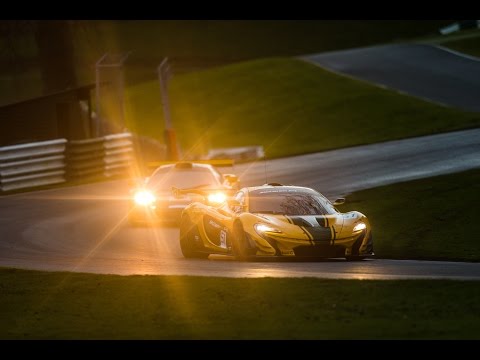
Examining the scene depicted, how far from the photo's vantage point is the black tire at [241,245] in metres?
18.1

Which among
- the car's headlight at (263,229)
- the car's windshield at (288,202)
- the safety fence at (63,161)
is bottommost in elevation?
the car's headlight at (263,229)

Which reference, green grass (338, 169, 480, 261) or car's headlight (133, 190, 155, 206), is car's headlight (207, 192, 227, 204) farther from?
green grass (338, 169, 480, 261)

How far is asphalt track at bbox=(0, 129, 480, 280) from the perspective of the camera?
1709 cm

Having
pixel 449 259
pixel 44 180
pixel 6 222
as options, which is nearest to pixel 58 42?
pixel 44 180

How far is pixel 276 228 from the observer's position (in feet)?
58.3

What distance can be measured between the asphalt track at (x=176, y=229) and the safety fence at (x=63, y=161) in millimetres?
1235

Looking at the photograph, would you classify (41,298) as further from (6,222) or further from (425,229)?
(6,222)

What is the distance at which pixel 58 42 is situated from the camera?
4303 centimetres

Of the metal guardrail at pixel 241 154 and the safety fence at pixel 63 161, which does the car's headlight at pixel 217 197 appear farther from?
the metal guardrail at pixel 241 154

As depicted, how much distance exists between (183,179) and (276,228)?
26.6ft

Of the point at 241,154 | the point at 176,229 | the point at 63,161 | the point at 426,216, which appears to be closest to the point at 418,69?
the point at 241,154

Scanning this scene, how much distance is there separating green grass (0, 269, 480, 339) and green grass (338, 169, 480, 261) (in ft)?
15.6

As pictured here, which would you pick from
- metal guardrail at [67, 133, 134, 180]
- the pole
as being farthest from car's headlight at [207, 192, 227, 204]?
the pole

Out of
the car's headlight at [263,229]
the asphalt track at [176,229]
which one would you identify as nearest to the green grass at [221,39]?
the asphalt track at [176,229]
